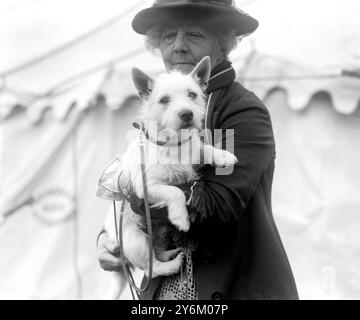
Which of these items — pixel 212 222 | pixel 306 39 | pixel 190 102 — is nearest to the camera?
pixel 212 222

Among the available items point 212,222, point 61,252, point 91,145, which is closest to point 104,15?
point 91,145

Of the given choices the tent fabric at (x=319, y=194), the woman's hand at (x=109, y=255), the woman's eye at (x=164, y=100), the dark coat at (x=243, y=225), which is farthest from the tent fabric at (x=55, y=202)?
the dark coat at (x=243, y=225)

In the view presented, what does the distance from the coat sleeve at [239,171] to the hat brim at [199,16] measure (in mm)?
307

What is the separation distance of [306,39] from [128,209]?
1836mm

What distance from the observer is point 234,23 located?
77.4 inches

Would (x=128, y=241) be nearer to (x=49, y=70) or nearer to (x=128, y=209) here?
(x=128, y=209)

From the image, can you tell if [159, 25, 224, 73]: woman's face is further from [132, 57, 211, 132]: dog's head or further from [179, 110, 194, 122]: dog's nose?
[179, 110, 194, 122]: dog's nose

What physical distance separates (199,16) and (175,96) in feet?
0.80

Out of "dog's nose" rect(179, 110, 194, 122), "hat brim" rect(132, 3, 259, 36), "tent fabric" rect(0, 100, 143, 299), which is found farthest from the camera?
"tent fabric" rect(0, 100, 143, 299)

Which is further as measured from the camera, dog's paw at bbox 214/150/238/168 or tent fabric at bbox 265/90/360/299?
tent fabric at bbox 265/90/360/299

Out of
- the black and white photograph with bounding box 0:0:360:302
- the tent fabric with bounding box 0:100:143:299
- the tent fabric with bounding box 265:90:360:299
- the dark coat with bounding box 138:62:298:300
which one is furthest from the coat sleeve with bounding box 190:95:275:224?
the tent fabric with bounding box 0:100:143:299

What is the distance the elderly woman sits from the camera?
5.44ft

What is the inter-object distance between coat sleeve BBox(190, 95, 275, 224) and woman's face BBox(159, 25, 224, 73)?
24 cm

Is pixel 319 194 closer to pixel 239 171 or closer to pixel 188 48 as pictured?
pixel 188 48
